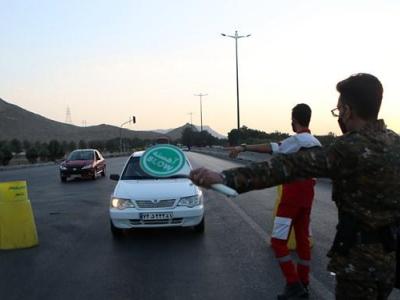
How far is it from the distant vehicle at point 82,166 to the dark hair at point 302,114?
23014 millimetres

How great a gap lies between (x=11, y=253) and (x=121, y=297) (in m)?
3.45

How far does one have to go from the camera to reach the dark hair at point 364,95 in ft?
9.76

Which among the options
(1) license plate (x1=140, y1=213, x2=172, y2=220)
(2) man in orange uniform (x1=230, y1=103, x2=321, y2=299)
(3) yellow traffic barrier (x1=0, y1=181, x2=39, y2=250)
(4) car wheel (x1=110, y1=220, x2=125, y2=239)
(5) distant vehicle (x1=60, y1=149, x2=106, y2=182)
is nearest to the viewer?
(2) man in orange uniform (x1=230, y1=103, x2=321, y2=299)

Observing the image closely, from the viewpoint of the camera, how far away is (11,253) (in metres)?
9.26

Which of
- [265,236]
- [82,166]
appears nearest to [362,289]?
[265,236]

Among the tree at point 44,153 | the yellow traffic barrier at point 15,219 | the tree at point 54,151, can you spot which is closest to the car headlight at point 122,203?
the yellow traffic barrier at point 15,219

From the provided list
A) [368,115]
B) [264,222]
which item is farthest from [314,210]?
[368,115]

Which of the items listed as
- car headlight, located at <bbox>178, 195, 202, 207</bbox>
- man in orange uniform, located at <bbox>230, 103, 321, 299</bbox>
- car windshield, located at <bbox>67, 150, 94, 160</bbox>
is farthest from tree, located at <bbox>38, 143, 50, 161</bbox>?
man in orange uniform, located at <bbox>230, 103, 321, 299</bbox>

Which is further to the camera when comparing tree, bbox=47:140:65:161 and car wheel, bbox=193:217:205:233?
tree, bbox=47:140:65:161

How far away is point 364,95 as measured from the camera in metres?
2.97

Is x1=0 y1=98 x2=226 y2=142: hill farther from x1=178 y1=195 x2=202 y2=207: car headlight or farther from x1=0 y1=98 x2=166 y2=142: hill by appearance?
x1=178 y1=195 x2=202 y2=207: car headlight

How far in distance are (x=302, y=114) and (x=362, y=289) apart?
3.19m

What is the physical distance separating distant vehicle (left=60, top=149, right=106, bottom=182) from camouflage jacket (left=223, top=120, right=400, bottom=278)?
25.8m

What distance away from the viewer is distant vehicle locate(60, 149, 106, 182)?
28.1 meters
